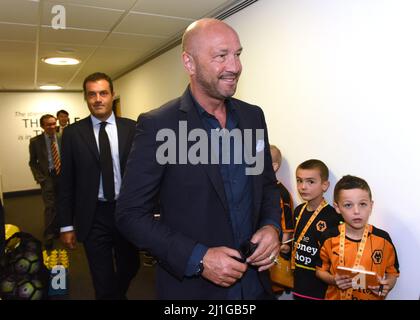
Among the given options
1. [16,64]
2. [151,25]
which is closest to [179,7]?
[151,25]

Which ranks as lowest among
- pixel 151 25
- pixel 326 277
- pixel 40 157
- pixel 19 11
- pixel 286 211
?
pixel 326 277

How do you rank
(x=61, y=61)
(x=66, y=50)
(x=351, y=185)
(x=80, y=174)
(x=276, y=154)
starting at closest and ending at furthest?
1. (x=351, y=185)
2. (x=80, y=174)
3. (x=276, y=154)
4. (x=66, y=50)
5. (x=61, y=61)

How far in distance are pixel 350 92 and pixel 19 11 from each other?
114 inches

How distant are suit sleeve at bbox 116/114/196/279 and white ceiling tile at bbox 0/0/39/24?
7.88 feet

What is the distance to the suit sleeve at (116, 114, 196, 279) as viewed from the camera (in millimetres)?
1139

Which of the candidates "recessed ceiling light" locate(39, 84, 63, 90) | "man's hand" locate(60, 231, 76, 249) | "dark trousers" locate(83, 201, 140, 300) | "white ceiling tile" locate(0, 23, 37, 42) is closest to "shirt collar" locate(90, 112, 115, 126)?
"dark trousers" locate(83, 201, 140, 300)

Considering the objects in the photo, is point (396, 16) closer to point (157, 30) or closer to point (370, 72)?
point (370, 72)

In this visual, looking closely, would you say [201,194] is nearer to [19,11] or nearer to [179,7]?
[179,7]

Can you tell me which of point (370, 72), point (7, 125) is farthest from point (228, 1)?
point (7, 125)

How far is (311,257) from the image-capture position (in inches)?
84.5

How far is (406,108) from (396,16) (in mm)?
493

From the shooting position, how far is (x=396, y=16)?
71.4 inches

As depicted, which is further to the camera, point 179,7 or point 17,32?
point 17,32

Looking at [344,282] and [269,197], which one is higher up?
[269,197]
